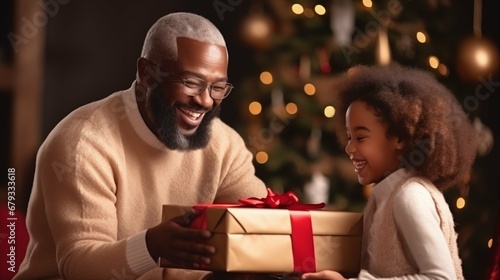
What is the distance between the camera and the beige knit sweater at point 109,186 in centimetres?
210

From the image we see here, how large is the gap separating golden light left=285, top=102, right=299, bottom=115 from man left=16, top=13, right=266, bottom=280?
161 cm

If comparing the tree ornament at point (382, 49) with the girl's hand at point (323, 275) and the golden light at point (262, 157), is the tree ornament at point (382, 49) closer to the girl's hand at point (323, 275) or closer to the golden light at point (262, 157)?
the golden light at point (262, 157)

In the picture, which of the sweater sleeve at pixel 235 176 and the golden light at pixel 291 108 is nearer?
the sweater sleeve at pixel 235 176

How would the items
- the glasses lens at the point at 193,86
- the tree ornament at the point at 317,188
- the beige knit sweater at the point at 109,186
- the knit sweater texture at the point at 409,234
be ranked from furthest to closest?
the tree ornament at the point at 317,188 → the glasses lens at the point at 193,86 → the beige knit sweater at the point at 109,186 → the knit sweater texture at the point at 409,234

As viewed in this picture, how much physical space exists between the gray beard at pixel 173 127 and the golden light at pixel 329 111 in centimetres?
164

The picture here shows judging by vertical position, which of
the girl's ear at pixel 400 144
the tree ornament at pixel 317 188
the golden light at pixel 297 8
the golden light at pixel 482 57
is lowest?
the tree ornament at pixel 317 188

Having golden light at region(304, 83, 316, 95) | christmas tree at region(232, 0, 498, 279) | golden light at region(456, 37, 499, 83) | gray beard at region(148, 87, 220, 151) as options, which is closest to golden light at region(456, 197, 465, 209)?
christmas tree at region(232, 0, 498, 279)

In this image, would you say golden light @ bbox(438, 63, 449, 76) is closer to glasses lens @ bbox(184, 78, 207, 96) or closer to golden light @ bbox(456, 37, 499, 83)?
golden light @ bbox(456, 37, 499, 83)

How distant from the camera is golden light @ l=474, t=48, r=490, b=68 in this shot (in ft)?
12.2

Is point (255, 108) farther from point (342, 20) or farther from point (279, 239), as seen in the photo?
point (279, 239)

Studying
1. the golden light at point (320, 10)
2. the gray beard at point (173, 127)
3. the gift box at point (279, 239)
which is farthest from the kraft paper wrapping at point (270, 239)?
the golden light at point (320, 10)

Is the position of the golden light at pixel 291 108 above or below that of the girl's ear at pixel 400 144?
below

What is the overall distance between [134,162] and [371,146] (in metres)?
0.63

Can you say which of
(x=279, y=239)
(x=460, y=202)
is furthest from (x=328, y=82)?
(x=279, y=239)
